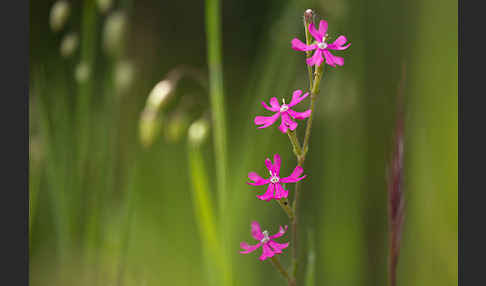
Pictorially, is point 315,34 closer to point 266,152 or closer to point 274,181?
point 274,181

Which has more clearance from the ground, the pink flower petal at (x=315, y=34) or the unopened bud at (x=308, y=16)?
the unopened bud at (x=308, y=16)

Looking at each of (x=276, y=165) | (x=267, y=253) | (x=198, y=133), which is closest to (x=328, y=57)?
(x=276, y=165)

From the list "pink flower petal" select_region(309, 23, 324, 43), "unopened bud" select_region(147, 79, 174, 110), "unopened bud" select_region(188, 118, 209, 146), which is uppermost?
"pink flower petal" select_region(309, 23, 324, 43)

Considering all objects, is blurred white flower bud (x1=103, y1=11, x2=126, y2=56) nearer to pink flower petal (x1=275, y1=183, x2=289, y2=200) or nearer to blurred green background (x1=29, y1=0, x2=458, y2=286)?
blurred green background (x1=29, y1=0, x2=458, y2=286)

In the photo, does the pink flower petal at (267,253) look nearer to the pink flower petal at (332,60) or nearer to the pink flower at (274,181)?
the pink flower at (274,181)

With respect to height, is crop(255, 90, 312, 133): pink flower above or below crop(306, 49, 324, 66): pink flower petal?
below

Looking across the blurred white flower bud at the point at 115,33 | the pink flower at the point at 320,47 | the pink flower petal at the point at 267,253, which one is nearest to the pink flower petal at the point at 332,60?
the pink flower at the point at 320,47

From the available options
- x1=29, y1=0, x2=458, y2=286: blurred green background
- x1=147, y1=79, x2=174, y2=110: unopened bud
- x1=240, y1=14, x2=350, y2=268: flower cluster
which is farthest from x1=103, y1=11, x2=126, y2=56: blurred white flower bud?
x1=240, y1=14, x2=350, y2=268: flower cluster
